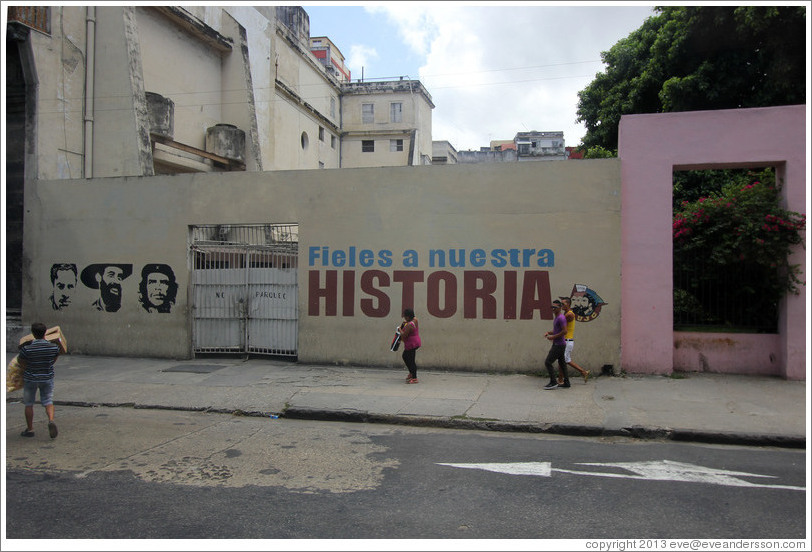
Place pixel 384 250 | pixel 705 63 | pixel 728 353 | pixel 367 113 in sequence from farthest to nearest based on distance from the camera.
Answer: pixel 367 113 < pixel 705 63 < pixel 384 250 < pixel 728 353

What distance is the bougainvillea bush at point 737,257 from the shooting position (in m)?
9.89

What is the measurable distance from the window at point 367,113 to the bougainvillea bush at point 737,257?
37.2 m

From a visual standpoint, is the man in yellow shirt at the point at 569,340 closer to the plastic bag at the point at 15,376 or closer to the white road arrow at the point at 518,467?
the white road arrow at the point at 518,467

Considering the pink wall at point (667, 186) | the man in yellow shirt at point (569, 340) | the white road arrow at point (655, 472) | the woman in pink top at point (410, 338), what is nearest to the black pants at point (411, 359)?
the woman in pink top at point (410, 338)

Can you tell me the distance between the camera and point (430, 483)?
5.25m

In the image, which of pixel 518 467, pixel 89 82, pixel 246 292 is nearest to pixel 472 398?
pixel 518 467

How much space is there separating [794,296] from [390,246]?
7396 millimetres

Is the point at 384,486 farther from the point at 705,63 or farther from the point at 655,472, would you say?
the point at 705,63

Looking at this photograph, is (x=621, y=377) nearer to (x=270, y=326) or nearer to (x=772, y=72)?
(x=270, y=326)

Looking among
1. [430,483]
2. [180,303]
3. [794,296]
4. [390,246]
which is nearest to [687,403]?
[794,296]

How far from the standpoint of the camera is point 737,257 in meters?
10.2

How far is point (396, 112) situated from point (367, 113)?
2.50 meters

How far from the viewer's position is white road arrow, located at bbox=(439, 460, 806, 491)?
5.36 metres

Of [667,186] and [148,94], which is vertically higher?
[148,94]
